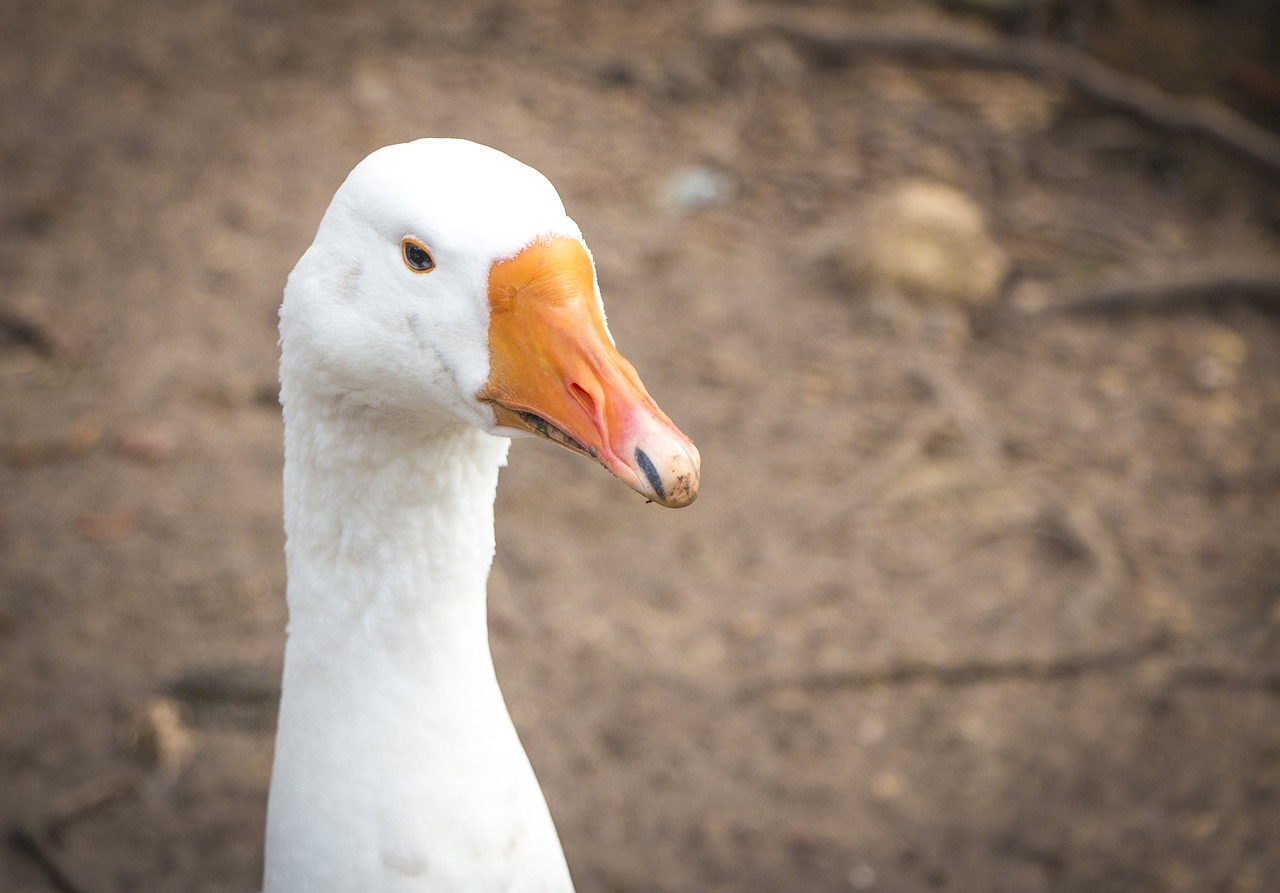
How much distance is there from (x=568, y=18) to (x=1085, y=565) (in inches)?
175

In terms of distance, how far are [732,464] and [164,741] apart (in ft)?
7.36

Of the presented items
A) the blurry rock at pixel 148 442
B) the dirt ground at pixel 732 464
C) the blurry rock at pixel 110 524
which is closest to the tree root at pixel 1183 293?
the dirt ground at pixel 732 464

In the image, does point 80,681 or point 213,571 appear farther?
point 213,571

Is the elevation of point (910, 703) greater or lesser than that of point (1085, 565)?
lesser

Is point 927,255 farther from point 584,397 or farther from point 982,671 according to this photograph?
point 584,397

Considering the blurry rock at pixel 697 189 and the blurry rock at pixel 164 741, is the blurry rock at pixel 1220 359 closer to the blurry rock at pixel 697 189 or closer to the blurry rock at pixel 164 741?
the blurry rock at pixel 697 189

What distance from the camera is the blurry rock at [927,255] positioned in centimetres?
518

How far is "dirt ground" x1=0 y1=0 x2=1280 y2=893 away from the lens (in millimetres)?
3422

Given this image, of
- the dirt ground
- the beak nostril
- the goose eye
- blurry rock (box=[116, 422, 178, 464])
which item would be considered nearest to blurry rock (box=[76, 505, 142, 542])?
the dirt ground

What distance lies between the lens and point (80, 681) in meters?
3.54

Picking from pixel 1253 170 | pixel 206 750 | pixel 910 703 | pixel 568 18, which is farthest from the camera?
pixel 568 18

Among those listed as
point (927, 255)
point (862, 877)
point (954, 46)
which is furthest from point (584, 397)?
point (954, 46)

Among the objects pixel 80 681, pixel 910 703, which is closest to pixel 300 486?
pixel 80 681

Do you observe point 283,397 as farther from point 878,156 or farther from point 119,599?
point 878,156
